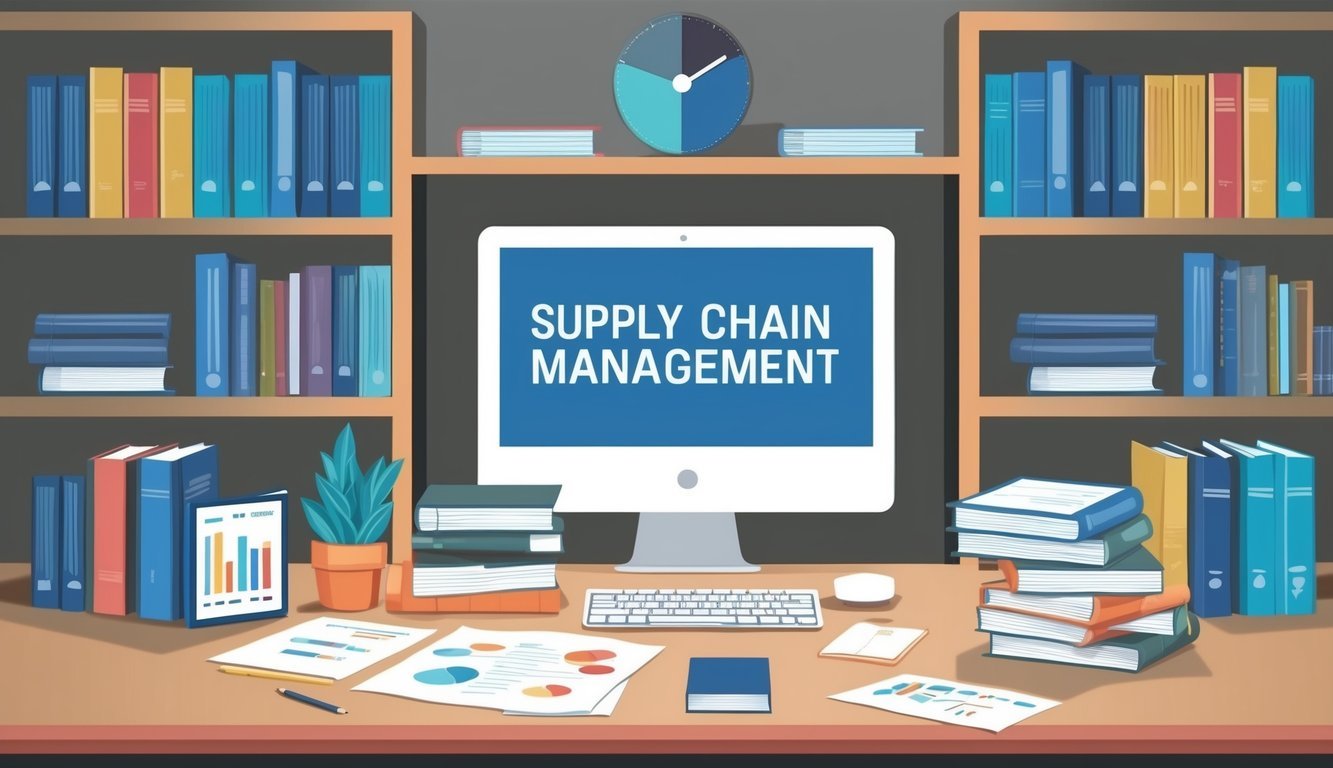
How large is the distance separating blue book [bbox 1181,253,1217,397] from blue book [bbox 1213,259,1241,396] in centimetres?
2

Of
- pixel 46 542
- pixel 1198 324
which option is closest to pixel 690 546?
pixel 1198 324

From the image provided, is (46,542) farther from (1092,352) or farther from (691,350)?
(1092,352)

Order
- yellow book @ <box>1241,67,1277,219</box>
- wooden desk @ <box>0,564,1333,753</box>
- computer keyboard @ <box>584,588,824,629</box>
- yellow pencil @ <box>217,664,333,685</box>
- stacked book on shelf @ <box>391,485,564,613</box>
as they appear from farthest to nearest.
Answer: yellow book @ <box>1241,67,1277,219</box> → stacked book on shelf @ <box>391,485,564,613</box> → computer keyboard @ <box>584,588,824,629</box> → yellow pencil @ <box>217,664,333,685</box> → wooden desk @ <box>0,564,1333,753</box>

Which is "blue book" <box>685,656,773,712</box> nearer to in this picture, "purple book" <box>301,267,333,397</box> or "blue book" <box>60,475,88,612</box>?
"purple book" <box>301,267,333,397</box>

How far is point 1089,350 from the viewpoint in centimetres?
212

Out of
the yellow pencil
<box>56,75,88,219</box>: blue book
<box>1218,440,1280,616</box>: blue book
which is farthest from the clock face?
the yellow pencil

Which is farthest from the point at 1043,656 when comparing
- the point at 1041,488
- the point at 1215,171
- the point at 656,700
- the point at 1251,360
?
the point at 1215,171

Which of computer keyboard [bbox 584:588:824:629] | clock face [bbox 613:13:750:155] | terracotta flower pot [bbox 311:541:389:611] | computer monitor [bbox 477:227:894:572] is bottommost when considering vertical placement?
computer keyboard [bbox 584:588:824:629]

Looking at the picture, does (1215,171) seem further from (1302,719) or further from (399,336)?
(399,336)

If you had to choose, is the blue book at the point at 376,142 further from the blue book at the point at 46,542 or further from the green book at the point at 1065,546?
the green book at the point at 1065,546

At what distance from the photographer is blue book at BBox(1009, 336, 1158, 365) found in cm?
212

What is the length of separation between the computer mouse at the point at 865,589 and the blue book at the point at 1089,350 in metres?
0.50

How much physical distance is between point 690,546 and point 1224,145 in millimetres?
1172

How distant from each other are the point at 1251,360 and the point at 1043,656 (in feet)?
2.73
